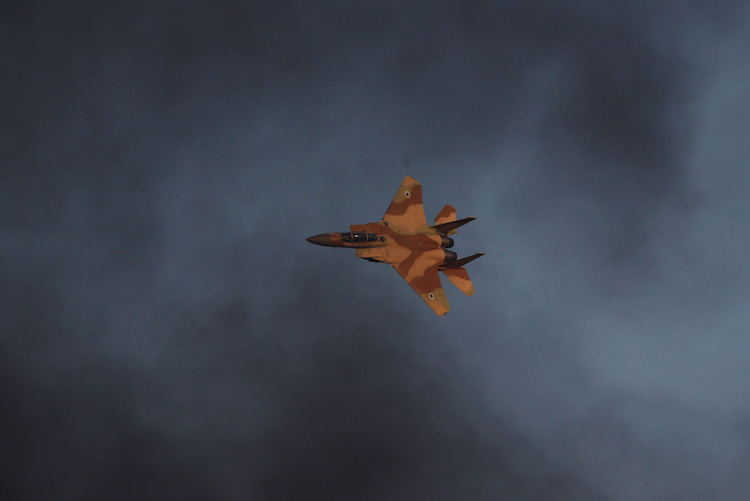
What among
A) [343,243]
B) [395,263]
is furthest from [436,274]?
[343,243]

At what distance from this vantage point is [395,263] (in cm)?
11275

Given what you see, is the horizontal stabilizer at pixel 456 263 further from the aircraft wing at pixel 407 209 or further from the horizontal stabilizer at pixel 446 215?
the horizontal stabilizer at pixel 446 215

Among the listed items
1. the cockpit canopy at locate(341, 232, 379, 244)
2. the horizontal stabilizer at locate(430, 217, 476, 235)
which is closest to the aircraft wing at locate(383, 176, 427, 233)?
the horizontal stabilizer at locate(430, 217, 476, 235)

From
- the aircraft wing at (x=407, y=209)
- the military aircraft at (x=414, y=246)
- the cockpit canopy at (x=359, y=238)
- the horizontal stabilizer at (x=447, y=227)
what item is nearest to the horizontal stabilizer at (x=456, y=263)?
the military aircraft at (x=414, y=246)

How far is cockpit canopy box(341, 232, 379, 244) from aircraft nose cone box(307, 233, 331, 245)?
214 cm

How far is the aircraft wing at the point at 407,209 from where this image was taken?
11650 cm

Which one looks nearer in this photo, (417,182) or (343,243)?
(343,243)

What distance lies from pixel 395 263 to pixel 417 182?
49.9 ft

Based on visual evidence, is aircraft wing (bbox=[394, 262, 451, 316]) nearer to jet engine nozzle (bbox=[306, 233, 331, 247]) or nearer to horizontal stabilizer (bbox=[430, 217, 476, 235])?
horizontal stabilizer (bbox=[430, 217, 476, 235])

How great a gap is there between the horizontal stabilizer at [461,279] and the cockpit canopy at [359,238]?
1174 centimetres

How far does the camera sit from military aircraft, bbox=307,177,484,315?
111 m

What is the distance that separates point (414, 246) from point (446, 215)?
29.2 ft

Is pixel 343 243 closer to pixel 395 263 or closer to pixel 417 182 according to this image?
pixel 395 263

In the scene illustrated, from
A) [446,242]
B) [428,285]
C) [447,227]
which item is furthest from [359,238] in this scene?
[447,227]
